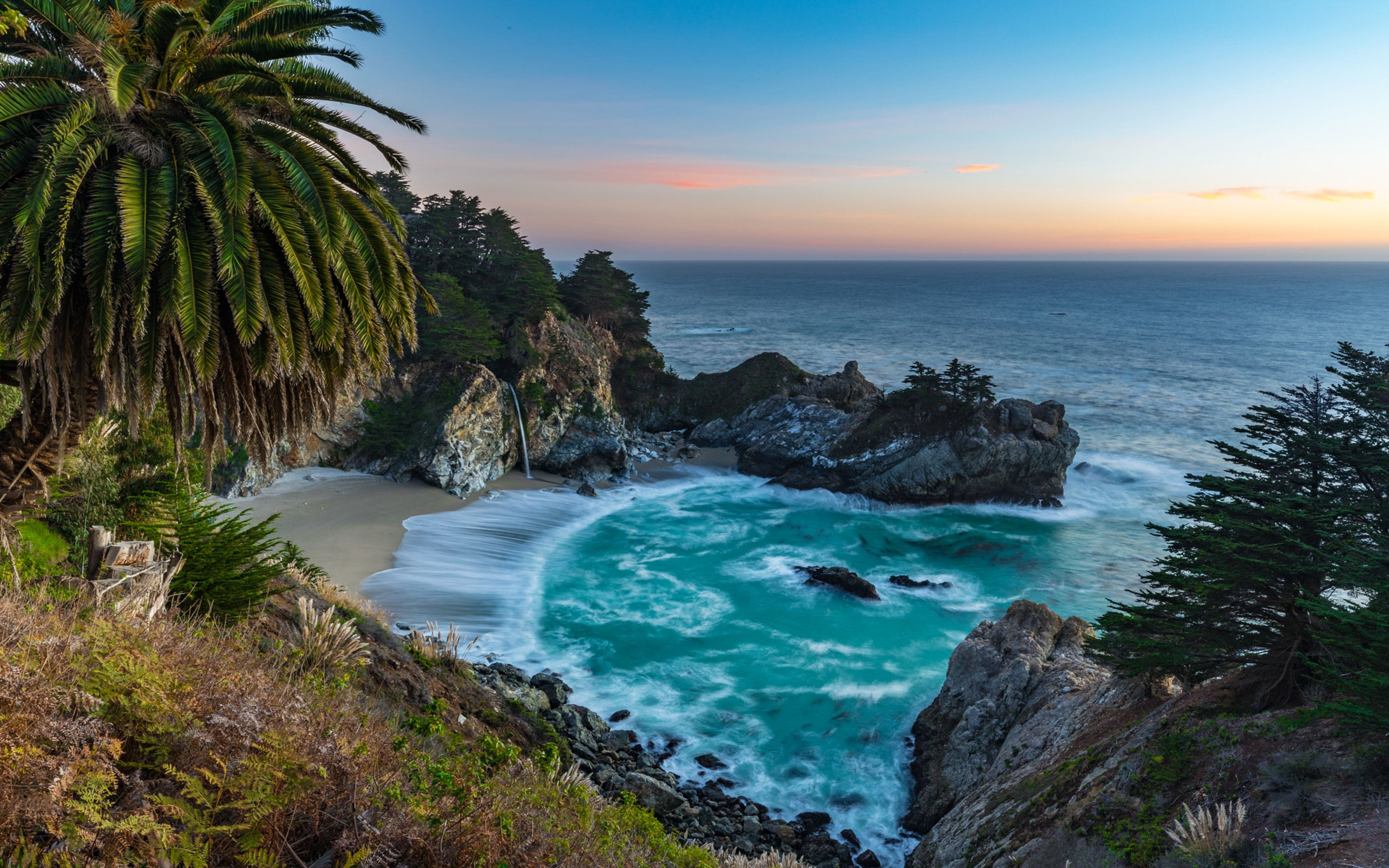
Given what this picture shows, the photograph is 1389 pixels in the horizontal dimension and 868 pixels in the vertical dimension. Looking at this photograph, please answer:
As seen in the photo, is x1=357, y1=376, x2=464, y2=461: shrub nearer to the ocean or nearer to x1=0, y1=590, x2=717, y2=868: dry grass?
the ocean

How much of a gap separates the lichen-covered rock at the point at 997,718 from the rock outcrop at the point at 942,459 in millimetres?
20015

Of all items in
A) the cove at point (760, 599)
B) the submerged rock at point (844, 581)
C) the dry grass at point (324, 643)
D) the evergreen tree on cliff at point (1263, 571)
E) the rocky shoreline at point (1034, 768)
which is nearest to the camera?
the rocky shoreline at point (1034, 768)

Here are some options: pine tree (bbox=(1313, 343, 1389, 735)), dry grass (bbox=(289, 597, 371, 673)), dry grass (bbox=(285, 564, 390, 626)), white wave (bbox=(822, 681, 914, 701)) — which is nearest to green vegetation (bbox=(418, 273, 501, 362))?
dry grass (bbox=(285, 564, 390, 626))

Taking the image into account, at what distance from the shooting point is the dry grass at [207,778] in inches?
167

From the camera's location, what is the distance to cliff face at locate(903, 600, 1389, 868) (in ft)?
27.5

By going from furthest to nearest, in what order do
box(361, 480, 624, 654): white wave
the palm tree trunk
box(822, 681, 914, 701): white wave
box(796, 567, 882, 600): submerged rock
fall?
1. box(796, 567, 882, 600): submerged rock
2. box(361, 480, 624, 654): white wave
3. box(822, 681, 914, 701): white wave
4. the palm tree trunk

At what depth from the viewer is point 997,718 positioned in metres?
16.5

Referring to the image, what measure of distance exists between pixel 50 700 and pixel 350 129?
7.35 metres

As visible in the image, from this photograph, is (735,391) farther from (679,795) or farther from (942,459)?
(679,795)

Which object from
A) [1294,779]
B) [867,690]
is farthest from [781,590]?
[1294,779]

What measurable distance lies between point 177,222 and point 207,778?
18.2ft

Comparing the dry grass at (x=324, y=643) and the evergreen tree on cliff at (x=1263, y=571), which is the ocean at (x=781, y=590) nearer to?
the evergreen tree on cliff at (x=1263, y=571)

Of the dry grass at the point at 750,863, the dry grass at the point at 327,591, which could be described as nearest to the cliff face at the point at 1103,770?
the dry grass at the point at 750,863

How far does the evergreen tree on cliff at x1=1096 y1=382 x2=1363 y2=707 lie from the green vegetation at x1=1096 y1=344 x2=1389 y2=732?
0.07 ft
